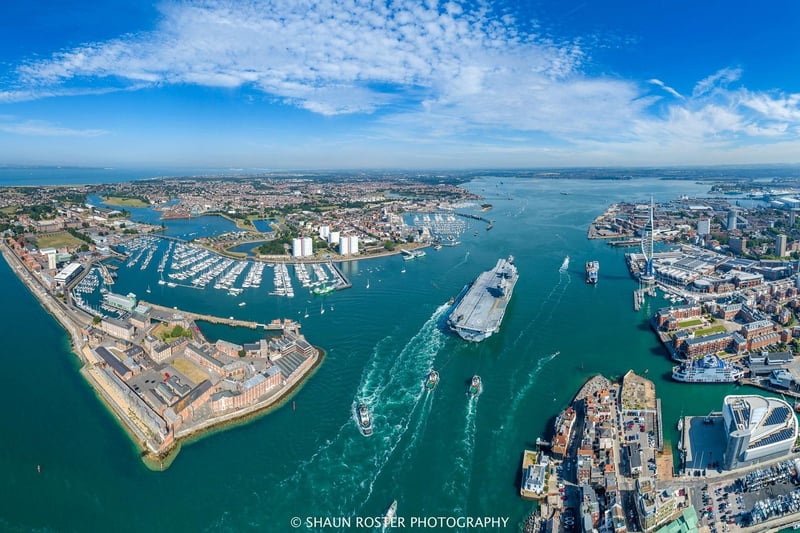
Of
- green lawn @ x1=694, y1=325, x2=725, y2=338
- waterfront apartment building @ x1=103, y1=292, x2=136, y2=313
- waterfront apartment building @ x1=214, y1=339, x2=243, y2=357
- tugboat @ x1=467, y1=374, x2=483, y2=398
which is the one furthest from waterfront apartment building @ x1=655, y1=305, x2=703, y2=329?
waterfront apartment building @ x1=103, y1=292, x2=136, y2=313

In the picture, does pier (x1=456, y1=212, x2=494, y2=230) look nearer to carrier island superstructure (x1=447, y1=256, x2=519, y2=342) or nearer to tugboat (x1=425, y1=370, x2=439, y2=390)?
carrier island superstructure (x1=447, y1=256, x2=519, y2=342)

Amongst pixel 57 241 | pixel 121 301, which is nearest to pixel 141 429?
pixel 121 301

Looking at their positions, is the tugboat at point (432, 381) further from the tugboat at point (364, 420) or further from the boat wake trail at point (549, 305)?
the boat wake trail at point (549, 305)

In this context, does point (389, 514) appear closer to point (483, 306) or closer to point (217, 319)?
point (483, 306)

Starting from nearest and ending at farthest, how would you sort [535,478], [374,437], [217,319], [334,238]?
[535,478]
[374,437]
[217,319]
[334,238]

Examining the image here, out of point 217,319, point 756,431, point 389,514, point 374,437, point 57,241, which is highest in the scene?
point 57,241

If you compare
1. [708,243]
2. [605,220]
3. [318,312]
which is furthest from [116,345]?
[605,220]
